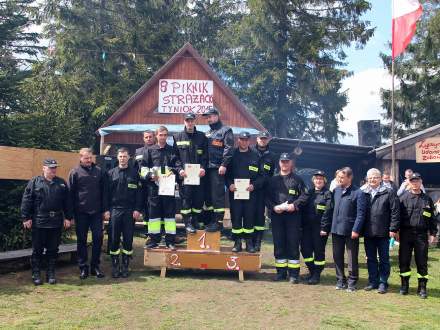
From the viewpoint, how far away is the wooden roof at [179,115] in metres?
16.9

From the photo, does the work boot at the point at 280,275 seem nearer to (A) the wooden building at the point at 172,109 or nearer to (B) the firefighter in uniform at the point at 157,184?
(B) the firefighter in uniform at the point at 157,184

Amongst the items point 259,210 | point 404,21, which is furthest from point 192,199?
point 404,21

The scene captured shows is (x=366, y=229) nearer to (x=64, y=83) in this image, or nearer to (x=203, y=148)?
(x=203, y=148)

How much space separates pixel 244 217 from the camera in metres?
8.17

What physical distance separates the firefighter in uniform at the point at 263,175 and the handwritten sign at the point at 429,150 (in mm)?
8671

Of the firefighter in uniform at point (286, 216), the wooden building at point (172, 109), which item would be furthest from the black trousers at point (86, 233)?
the wooden building at point (172, 109)

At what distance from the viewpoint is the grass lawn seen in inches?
219

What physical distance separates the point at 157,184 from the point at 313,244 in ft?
9.43

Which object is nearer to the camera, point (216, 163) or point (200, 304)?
point (200, 304)

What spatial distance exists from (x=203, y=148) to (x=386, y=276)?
12.0 feet

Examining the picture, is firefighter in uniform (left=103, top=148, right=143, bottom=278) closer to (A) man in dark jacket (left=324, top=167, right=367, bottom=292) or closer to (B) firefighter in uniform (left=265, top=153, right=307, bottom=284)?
(B) firefighter in uniform (left=265, top=153, right=307, bottom=284)

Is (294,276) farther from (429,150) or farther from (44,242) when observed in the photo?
(429,150)

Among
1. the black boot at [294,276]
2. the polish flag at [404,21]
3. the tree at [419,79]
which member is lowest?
the black boot at [294,276]

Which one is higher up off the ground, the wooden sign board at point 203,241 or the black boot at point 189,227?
the black boot at point 189,227
